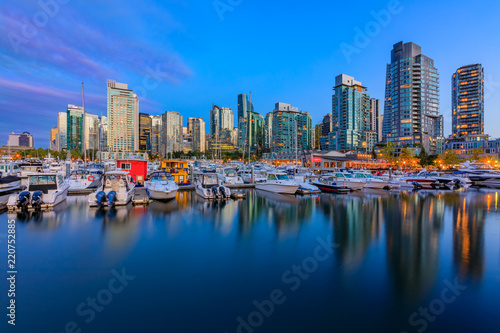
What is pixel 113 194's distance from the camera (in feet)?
59.0

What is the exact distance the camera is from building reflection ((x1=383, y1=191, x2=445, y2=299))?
7.22 m

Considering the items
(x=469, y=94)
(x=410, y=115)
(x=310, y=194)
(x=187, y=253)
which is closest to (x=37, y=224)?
(x=187, y=253)

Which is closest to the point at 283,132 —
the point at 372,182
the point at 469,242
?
the point at 372,182

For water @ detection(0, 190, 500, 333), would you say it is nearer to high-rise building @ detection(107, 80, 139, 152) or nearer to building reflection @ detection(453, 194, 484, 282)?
building reflection @ detection(453, 194, 484, 282)

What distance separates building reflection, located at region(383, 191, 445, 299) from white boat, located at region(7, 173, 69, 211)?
20759mm

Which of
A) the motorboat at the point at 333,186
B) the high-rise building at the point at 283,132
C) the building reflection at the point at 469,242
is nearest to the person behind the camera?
the building reflection at the point at 469,242

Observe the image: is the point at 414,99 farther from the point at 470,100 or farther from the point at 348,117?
the point at 470,100

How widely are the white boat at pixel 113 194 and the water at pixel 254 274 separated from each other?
9.22 ft

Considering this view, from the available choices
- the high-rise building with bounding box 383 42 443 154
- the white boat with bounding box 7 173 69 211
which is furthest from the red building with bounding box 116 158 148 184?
the high-rise building with bounding box 383 42 443 154

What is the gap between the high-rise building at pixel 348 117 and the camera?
168 meters

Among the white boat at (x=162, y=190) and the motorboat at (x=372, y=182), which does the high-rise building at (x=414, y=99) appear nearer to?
the motorboat at (x=372, y=182)

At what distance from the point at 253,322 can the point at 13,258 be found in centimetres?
933

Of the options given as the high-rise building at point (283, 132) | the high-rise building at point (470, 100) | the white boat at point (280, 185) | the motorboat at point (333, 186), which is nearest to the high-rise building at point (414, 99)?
the high-rise building at point (470, 100)

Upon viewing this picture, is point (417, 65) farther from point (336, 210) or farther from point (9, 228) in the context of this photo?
point (9, 228)
